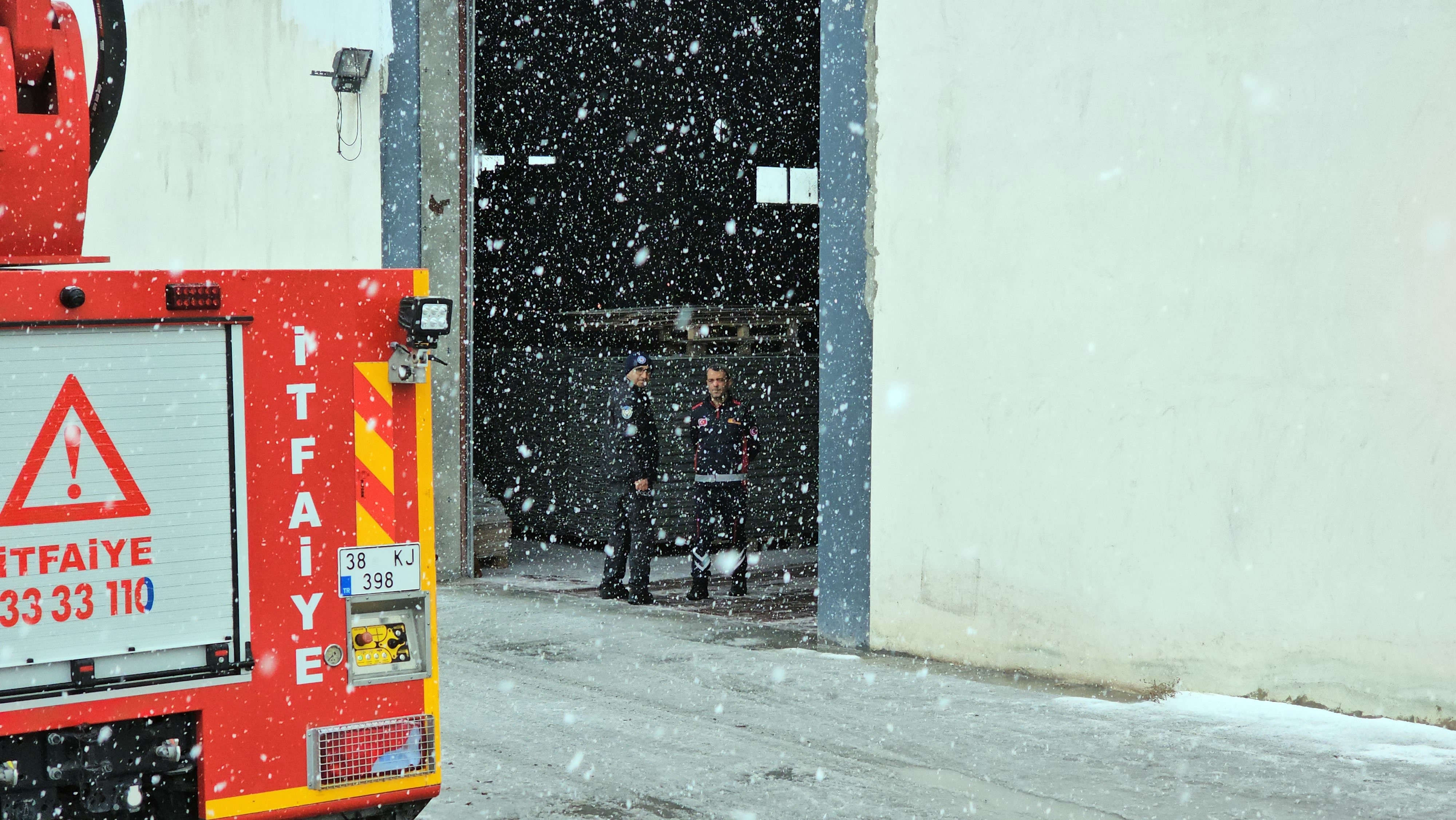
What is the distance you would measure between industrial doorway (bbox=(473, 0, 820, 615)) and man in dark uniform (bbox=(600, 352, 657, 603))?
1.49 metres

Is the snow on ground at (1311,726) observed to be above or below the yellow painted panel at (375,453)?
below

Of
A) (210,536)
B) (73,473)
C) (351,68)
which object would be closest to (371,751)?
(210,536)

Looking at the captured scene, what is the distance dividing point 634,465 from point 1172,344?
16.4 feet

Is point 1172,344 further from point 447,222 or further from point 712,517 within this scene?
point 447,222

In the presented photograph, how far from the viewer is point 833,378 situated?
34.1 ft

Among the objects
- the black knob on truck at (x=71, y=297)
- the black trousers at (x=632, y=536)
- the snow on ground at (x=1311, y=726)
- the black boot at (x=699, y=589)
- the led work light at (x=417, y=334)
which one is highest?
the black knob on truck at (x=71, y=297)

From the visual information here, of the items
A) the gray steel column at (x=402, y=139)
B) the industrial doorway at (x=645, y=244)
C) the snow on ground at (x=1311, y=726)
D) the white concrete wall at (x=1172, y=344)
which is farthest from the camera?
the industrial doorway at (x=645, y=244)

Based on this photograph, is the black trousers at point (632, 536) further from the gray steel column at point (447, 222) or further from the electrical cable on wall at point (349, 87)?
the electrical cable on wall at point (349, 87)

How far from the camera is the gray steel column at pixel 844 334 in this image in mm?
10164

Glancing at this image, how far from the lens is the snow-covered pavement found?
6.62 m

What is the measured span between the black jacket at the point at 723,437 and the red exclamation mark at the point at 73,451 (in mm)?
8401

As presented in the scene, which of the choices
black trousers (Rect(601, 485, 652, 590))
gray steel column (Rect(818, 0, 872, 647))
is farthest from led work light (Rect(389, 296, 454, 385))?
black trousers (Rect(601, 485, 652, 590))

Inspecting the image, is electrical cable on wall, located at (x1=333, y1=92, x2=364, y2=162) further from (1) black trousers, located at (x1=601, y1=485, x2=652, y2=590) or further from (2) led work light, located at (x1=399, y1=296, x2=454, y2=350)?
(2) led work light, located at (x1=399, y1=296, x2=454, y2=350)

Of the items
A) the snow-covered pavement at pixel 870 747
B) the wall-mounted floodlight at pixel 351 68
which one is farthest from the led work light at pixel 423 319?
the wall-mounted floodlight at pixel 351 68
